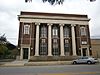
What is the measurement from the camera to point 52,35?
43594 millimetres

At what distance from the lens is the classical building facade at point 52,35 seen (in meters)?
41.3

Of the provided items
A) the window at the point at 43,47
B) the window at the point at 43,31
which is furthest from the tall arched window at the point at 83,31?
the window at the point at 43,47

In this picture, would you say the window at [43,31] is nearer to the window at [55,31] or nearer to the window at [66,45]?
the window at [55,31]

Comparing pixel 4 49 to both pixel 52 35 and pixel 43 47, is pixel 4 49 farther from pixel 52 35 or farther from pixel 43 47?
pixel 52 35

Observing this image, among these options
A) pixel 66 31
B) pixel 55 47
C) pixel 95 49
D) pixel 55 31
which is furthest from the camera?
pixel 95 49

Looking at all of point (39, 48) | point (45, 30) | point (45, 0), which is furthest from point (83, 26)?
point (45, 0)

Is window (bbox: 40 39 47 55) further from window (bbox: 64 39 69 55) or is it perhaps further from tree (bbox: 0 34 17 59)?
tree (bbox: 0 34 17 59)

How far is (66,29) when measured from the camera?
45.3 m

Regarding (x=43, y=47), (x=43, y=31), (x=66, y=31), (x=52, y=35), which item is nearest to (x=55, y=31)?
(x=52, y=35)

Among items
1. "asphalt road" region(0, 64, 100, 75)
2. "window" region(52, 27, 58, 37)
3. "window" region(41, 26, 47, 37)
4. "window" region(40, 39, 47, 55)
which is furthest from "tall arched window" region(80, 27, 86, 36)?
"asphalt road" region(0, 64, 100, 75)

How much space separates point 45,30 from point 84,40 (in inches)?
447

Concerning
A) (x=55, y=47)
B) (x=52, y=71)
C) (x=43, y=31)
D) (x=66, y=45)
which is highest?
(x=43, y=31)

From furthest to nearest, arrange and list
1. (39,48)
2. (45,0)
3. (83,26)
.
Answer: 1. (83,26)
2. (39,48)
3. (45,0)

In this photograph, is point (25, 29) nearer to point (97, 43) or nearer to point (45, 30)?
point (45, 30)
